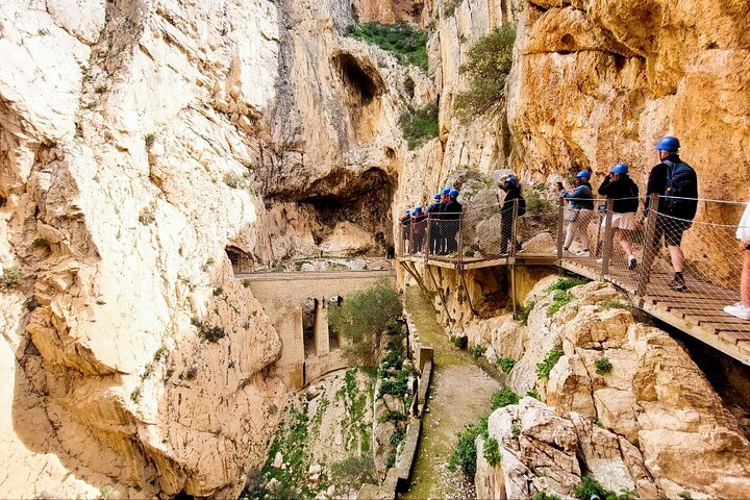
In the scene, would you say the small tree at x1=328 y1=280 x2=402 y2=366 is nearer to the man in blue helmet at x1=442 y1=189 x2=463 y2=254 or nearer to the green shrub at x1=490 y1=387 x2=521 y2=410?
the man in blue helmet at x1=442 y1=189 x2=463 y2=254

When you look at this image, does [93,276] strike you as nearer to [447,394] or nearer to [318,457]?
[318,457]

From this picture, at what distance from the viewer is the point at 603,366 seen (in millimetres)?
4051

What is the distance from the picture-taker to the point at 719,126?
5039mm

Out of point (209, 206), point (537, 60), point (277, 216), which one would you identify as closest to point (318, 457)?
point (209, 206)

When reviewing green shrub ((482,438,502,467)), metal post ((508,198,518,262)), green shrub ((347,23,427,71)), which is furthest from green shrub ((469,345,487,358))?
green shrub ((347,23,427,71))

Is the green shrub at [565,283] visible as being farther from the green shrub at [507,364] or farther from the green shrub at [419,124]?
the green shrub at [419,124]

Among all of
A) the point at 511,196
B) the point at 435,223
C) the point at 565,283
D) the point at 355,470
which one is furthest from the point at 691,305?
the point at 355,470

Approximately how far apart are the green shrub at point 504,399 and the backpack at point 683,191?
153 inches

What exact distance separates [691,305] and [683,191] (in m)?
1.52

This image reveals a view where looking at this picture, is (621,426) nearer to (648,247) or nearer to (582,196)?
(648,247)

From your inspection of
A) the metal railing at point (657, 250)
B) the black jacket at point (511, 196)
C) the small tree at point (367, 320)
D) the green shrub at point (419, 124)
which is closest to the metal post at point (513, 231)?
the metal railing at point (657, 250)

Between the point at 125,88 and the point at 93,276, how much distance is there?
9506 millimetres

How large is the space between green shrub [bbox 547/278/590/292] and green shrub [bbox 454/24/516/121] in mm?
10702

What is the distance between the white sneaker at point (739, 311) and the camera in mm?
3434
